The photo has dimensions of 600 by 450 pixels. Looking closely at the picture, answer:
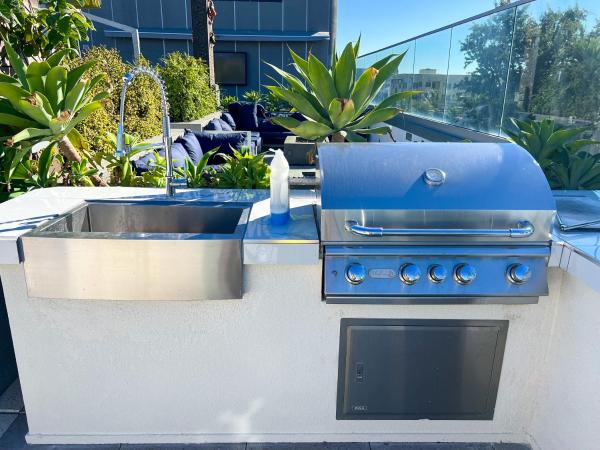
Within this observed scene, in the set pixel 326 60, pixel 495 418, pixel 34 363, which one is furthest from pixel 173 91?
pixel 326 60

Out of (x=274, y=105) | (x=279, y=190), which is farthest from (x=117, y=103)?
(x=274, y=105)

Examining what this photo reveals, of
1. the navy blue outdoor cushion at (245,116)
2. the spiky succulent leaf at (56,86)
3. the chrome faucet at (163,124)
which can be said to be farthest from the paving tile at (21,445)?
the navy blue outdoor cushion at (245,116)

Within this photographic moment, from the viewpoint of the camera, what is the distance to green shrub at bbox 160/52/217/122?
28.3 feet

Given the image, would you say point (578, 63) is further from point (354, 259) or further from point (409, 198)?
point (354, 259)

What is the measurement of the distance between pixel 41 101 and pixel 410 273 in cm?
194

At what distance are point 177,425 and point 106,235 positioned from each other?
96 cm

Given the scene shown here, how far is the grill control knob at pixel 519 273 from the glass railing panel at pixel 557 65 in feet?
7.09

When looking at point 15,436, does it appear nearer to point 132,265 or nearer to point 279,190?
point 132,265

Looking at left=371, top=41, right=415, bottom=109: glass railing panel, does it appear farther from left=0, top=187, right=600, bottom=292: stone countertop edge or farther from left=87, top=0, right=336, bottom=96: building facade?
left=87, top=0, right=336, bottom=96: building facade

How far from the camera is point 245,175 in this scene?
2.77 meters

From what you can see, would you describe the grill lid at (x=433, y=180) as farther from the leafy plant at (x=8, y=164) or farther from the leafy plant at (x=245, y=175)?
the leafy plant at (x=8, y=164)

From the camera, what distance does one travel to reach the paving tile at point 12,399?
219 cm

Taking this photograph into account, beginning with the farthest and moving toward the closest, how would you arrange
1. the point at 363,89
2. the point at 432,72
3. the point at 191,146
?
the point at 432,72
the point at 191,146
the point at 363,89

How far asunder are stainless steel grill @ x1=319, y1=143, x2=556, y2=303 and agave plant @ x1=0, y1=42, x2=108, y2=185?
4.89 feet
